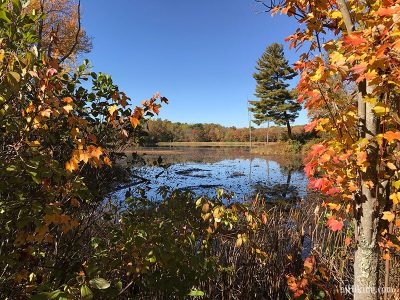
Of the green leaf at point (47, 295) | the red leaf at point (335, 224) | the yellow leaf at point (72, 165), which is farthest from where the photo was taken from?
the red leaf at point (335, 224)

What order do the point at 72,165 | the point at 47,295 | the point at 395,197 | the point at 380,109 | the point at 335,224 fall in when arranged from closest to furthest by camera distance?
the point at 47,295 < the point at 380,109 < the point at 395,197 < the point at 72,165 < the point at 335,224

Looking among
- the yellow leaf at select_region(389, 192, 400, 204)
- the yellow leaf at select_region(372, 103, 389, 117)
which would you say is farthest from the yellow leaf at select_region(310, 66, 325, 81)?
the yellow leaf at select_region(389, 192, 400, 204)

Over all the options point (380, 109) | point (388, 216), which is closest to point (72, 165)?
point (380, 109)

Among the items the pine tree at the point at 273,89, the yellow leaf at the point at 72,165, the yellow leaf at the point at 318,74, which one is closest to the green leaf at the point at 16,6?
the yellow leaf at the point at 72,165

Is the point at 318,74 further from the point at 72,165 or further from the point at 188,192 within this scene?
the point at 188,192

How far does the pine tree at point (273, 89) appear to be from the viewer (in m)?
35.4

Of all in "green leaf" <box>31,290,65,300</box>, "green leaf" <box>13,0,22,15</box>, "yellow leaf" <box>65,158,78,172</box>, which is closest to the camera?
"green leaf" <box>31,290,65,300</box>

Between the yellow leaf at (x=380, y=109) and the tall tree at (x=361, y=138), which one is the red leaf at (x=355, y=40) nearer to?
the tall tree at (x=361, y=138)

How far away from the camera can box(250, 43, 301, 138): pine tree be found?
35.4m

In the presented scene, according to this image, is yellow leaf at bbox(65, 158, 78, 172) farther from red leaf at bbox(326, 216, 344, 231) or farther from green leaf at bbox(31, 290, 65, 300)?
red leaf at bbox(326, 216, 344, 231)

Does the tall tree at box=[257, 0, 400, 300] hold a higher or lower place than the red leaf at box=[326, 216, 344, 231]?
higher

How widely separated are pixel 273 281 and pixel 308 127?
257 centimetres

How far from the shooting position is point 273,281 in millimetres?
3742

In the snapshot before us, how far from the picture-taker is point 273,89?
122ft
